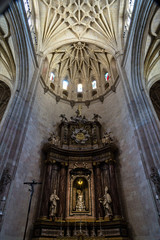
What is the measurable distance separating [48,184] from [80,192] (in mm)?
2799

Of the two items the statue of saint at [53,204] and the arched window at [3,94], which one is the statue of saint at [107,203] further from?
the arched window at [3,94]

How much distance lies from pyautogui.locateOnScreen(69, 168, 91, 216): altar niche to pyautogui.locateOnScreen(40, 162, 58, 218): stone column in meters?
1.46

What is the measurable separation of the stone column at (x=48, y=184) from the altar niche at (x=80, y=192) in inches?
57.4

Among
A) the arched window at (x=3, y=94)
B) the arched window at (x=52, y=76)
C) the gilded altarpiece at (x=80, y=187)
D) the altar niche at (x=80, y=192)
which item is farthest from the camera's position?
the arched window at (x=52, y=76)

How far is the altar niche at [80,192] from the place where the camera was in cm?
1162

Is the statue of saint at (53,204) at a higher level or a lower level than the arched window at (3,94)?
lower

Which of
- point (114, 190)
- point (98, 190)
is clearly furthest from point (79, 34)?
point (114, 190)

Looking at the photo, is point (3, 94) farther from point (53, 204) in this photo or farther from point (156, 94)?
point (156, 94)

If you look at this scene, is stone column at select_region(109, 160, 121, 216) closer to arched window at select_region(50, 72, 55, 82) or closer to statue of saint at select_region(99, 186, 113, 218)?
statue of saint at select_region(99, 186, 113, 218)

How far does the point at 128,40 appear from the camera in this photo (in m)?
14.1

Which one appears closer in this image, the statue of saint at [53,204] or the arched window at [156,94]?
the statue of saint at [53,204]

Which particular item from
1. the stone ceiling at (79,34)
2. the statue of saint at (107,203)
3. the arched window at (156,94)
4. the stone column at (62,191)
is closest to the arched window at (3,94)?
the stone ceiling at (79,34)

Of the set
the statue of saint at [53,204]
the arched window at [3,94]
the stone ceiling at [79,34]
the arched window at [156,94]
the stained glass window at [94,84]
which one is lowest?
the statue of saint at [53,204]

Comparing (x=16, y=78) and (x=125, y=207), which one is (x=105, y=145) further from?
(x=16, y=78)
